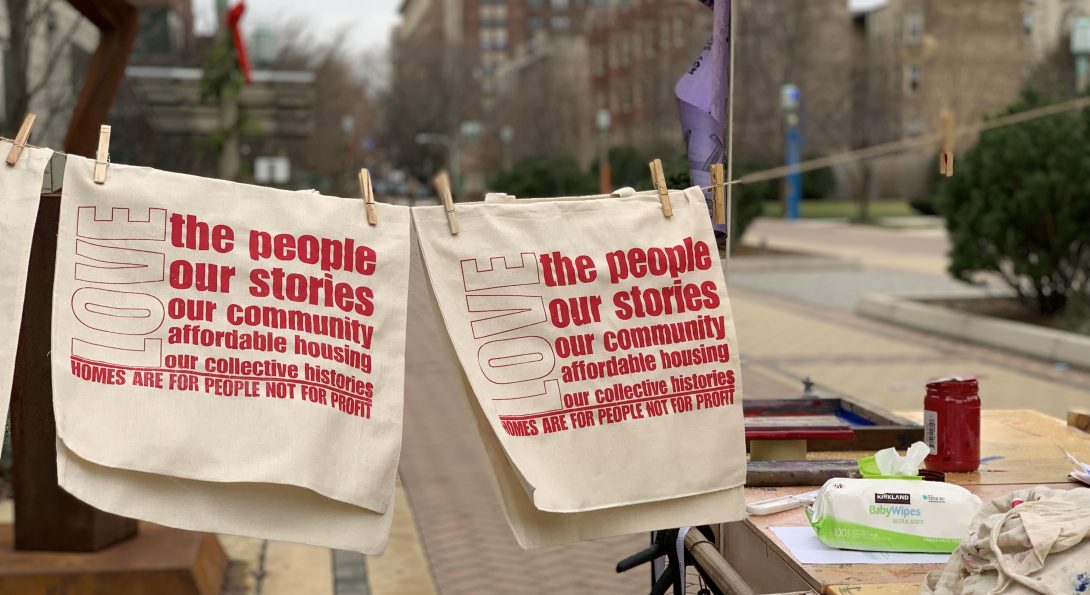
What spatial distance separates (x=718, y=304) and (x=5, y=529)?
404 centimetres

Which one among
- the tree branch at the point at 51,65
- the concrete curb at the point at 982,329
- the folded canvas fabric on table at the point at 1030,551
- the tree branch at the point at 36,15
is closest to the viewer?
the folded canvas fabric on table at the point at 1030,551

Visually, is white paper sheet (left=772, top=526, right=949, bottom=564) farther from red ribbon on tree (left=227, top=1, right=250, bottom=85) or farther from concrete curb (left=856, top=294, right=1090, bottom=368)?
red ribbon on tree (left=227, top=1, right=250, bottom=85)

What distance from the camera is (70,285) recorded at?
2.43 meters

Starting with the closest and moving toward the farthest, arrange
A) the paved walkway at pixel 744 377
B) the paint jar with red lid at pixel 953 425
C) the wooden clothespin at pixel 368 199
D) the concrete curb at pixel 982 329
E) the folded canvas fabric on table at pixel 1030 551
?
the folded canvas fabric on table at pixel 1030 551 < the wooden clothespin at pixel 368 199 < the paint jar with red lid at pixel 953 425 < the paved walkway at pixel 744 377 < the concrete curb at pixel 982 329

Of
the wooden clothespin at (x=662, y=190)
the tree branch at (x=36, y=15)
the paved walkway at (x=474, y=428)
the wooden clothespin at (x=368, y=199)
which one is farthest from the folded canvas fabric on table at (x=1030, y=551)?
the tree branch at (x=36, y=15)

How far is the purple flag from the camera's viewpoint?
3.30 meters

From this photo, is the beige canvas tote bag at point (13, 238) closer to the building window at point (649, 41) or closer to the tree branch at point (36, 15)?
the tree branch at point (36, 15)

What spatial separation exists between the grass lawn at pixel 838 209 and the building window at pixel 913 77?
5372 millimetres

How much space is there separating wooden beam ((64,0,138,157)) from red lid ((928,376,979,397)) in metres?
3.62

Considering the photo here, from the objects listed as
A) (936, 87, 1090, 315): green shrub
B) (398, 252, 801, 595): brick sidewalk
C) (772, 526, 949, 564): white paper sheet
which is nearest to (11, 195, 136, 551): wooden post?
(398, 252, 801, 595): brick sidewalk

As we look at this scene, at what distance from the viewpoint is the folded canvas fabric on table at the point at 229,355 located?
2.41 metres

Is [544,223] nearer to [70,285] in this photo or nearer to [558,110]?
[70,285]

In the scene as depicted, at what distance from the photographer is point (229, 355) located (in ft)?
8.10

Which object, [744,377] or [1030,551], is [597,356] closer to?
[1030,551]
